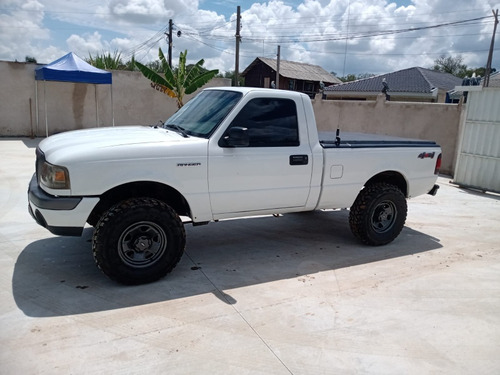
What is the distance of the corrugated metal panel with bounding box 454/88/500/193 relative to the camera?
9641mm

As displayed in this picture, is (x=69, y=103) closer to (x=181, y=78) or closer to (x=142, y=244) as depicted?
(x=181, y=78)

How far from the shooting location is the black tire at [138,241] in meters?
4.04

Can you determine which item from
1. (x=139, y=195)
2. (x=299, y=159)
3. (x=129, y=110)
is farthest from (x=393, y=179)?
(x=129, y=110)

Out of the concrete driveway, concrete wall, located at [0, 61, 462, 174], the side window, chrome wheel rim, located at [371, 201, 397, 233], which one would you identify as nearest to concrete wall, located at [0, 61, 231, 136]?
concrete wall, located at [0, 61, 462, 174]

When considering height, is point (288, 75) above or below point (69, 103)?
above

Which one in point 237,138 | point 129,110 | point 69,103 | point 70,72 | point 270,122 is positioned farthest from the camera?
point 129,110

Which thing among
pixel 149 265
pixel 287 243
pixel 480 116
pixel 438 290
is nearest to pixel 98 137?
pixel 149 265

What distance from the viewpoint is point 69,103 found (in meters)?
17.0

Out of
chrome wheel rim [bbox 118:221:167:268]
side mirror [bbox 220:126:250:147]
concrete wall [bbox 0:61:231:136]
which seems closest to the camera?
chrome wheel rim [bbox 118:221:167:268]

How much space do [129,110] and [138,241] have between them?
49.5 feet

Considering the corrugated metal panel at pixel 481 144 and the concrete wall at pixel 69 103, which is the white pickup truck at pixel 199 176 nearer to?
the corrugated metal panel at pixel 481 144

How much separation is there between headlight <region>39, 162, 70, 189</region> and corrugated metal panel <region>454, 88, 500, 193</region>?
9359 millimetres

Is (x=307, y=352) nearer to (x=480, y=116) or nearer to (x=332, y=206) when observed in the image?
(x=332, y=206)

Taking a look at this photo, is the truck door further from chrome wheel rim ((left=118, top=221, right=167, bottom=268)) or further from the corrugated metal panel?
the corrugated metal panel
